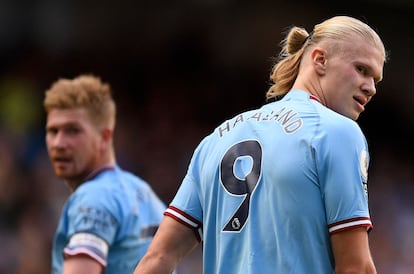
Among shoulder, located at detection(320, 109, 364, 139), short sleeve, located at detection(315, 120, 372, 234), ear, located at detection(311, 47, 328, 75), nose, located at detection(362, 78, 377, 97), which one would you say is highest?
ear, located at detection(311, 47, 328, 75)

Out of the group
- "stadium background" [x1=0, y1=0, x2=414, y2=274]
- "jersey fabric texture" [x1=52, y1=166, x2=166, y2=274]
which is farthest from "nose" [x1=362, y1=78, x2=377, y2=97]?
"stadium background" [x1=0, y1=0, x2=414, y2=274]

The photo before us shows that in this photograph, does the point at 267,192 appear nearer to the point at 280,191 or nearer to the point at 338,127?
the point at 280,191

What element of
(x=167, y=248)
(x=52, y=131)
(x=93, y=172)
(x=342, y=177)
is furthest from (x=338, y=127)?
(x=52, y=131)

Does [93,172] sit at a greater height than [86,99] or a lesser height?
lesser

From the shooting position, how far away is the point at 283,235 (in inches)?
149

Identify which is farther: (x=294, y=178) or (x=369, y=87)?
(x=369, y=87)

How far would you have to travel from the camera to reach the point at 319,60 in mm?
4133

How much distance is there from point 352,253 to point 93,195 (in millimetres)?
2203

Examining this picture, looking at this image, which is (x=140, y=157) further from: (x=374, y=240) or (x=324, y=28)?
(x=324, y=28)

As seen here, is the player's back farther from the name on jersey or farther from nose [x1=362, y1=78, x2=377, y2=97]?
nose [x1=362, y1=78, x2=377, y2=97]

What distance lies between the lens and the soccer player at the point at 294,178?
12.2 feet

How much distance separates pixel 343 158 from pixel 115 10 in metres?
11.1

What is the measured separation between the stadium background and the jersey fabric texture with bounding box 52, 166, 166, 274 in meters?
4.87

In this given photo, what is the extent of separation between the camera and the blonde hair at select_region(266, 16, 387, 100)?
162 inches
